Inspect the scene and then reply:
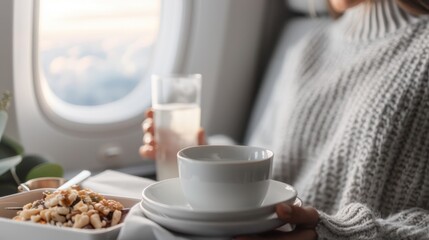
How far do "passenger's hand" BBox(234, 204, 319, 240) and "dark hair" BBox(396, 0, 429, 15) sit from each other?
0.59m

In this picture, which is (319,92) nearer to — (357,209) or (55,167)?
(357,209)

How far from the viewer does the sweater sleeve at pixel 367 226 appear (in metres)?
0.80

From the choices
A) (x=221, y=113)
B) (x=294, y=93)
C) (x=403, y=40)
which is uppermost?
(x=403, y=40)

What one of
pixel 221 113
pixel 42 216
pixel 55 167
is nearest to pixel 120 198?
pixel 42 216

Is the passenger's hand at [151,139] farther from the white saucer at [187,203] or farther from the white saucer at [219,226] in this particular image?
the white saucer at [219,226]

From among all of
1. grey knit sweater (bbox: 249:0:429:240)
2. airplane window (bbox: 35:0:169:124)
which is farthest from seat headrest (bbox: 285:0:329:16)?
airplane window (bbox: 35:0:169:124)

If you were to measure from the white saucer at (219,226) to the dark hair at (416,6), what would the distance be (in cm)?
66

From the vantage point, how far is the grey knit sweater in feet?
3.56

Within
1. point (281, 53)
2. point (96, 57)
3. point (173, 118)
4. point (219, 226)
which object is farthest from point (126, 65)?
Answer: point (219, 226)

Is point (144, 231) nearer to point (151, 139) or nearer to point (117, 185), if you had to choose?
point (117, 185)

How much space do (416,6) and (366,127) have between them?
0.86 ft

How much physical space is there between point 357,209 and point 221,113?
3.13 ft

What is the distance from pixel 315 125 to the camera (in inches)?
50.8

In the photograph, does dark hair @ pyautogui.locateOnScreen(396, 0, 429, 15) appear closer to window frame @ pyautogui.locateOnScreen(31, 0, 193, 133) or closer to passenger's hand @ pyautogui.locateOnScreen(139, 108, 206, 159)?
passenger's hand @ pyautogui.locateOnScreen(139, 108, 206, 159)
